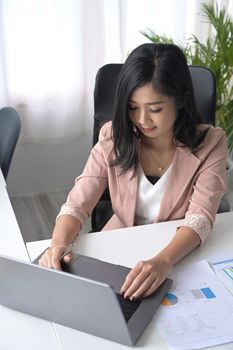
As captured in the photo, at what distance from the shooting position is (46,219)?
2.83 meters

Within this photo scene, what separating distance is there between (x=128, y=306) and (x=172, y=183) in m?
0.53

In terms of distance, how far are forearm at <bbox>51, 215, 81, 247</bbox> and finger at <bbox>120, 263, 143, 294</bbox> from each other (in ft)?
0.81

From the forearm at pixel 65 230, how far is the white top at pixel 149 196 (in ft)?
0.78

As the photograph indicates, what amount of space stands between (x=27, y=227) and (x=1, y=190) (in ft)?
3.43

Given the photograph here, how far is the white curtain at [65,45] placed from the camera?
2.57 meters

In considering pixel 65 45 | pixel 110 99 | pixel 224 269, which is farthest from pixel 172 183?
pixel 65 45

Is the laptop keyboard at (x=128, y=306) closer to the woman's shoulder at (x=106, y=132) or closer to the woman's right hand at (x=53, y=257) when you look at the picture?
the woman's right hand at (x=53, y=257)

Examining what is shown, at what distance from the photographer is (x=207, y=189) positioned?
148 cm

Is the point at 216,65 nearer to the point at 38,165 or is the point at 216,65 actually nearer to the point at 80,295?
the point at 38,165

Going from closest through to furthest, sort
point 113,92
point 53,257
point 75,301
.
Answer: point 75,301 < point 53,257 < point 113,92

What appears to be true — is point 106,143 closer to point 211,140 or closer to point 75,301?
point 211,140

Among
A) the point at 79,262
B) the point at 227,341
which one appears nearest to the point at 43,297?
the point at 79,262

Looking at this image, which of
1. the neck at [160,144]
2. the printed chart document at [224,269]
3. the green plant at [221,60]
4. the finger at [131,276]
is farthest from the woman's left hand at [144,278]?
the green plant at [221,60]

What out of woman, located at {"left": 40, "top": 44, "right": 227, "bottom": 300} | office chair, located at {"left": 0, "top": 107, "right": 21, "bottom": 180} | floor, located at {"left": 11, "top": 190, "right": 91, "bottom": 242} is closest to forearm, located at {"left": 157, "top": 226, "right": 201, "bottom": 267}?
woman, located at {"left": 40, "top": 44, "right": 227, "bottom": 300}
